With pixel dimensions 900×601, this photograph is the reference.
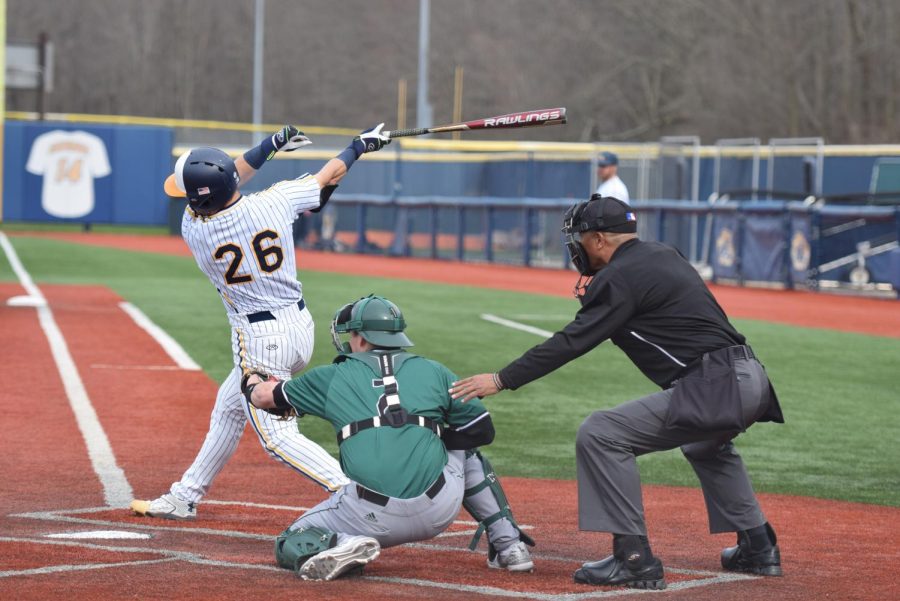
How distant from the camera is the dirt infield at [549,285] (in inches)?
728

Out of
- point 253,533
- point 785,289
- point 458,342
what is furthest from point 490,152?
point 253,533

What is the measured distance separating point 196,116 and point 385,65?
34.8 feet

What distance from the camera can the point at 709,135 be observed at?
44.1 meters

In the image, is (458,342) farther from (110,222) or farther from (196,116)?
(196,116)

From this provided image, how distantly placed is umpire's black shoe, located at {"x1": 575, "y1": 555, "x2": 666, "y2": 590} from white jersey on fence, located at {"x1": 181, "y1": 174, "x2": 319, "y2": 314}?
2004 millimetres

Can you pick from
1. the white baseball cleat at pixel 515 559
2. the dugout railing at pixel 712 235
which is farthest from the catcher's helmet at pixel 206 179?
the dugout railing at pixel 712 235

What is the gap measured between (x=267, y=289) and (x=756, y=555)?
2.52m

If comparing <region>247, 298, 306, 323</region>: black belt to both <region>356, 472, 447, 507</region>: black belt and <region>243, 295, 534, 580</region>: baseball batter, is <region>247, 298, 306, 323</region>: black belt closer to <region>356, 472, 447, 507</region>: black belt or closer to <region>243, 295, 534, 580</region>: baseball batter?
<region>243, 295, 534, 580</region>: baseball batter

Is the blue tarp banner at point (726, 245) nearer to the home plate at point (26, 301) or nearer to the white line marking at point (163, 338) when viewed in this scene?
the white line marking at point (163, 338)

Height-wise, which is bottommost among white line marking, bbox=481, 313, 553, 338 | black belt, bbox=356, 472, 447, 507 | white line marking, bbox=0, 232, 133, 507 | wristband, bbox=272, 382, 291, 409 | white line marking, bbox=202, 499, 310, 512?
white line marking, bbox=0, 232, 133, 507

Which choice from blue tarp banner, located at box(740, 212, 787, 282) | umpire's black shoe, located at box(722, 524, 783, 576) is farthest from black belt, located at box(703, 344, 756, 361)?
blue tarp banner, located at box(740, 212, 787, 282)

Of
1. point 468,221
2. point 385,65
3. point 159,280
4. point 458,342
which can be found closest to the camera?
point 458,342

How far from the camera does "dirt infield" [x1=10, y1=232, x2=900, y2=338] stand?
18.5 metres

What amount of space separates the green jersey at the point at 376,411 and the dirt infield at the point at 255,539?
0.42 metres
